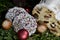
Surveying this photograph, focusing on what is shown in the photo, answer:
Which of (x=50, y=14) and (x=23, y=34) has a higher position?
(x=50, y=14)

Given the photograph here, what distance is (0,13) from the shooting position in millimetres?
1753

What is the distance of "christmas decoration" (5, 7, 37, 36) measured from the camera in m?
1.53

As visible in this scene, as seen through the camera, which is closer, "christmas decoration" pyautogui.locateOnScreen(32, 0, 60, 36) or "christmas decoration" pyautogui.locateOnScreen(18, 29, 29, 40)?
"christmas decoration" pyautogui.locateOnScreen(18, 29, 29, 40)

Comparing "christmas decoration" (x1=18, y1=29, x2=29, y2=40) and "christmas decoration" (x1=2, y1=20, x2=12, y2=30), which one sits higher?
"christmas decoration" (x1=2, y1=20, x2=12, y2=30)

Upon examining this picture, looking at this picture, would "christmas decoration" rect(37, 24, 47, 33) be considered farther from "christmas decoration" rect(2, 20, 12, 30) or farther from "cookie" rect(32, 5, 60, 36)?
"christmas decoration" rect(2, 20, 12, 30)

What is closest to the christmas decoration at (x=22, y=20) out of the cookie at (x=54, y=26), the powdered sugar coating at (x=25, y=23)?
the powdered sugar coating at (x=25, y=23)

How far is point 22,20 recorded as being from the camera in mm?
1547

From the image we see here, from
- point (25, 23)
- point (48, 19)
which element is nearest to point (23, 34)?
point (25, 23)

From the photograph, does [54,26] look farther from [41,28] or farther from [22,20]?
[22,20]

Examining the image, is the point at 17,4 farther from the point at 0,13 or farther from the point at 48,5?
the point at 48,5

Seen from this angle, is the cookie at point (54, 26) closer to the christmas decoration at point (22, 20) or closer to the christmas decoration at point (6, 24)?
the christmas decoration at point (22, 20)

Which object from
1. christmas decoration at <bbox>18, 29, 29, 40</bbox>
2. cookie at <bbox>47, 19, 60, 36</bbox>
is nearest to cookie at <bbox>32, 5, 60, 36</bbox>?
cookie at <bbox>47, 19, 60, 36</bbox>

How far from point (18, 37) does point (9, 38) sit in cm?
6

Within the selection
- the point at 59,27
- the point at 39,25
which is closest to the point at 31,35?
the point at 39,25
